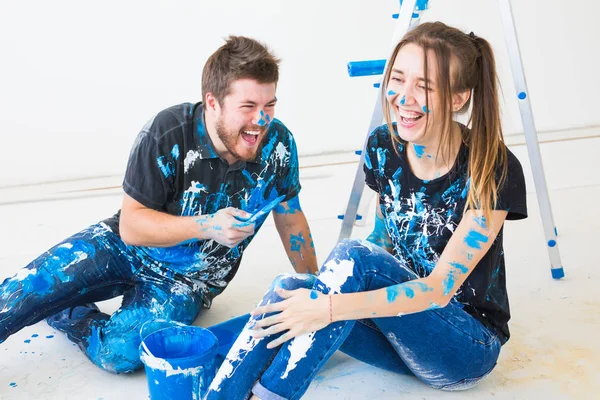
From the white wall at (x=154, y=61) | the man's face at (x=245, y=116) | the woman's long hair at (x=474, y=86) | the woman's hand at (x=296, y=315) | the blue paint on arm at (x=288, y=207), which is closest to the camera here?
the woman's hand at (x=296, y=315)

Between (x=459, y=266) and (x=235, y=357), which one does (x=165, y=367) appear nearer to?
(x=235, y=357)

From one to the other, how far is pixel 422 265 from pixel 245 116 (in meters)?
0.61

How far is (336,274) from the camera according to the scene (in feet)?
5.12

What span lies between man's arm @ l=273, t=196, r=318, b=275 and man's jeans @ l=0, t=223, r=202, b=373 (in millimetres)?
329

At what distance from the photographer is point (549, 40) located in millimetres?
4531

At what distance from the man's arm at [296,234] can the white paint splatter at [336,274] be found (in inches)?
23.8

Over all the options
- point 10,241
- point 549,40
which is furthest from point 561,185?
point 10,241

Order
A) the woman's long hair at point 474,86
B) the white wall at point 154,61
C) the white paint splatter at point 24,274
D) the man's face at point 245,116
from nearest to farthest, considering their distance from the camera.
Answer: the woman's long hair at point 474,86
the man's face at point 245,116
the white paint splatter at point 24,274
the white wall at point 154,61

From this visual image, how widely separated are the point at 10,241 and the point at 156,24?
154 centimetres

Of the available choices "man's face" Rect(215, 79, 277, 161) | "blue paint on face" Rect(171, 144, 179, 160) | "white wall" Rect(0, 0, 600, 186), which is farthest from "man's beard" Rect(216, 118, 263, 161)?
"white wall" Rect(0, 0, 600, 186)

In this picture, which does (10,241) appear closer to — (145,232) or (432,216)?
(145,232)

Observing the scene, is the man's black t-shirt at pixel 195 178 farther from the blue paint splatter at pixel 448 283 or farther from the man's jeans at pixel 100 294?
the blue paint splatter at pixel 448 283

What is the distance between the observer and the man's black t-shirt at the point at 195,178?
1.93 m

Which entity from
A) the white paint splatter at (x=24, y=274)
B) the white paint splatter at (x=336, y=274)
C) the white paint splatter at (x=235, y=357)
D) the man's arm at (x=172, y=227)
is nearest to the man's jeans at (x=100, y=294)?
the white paint splatter at (x=24, y=274)
